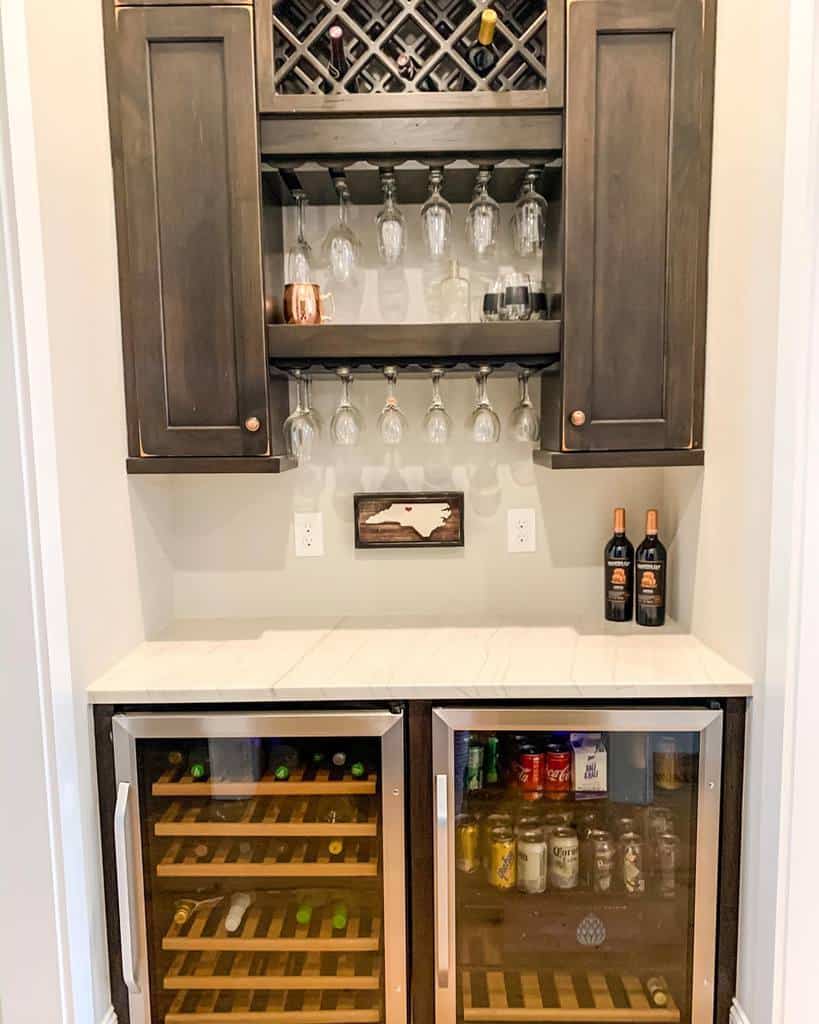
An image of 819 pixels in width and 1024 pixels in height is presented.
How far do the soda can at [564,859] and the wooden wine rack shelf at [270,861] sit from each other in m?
0.40

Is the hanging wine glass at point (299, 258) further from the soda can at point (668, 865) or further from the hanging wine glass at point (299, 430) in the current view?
the soda can at point (668, 865)

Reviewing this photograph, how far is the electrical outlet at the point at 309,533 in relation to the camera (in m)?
1.98

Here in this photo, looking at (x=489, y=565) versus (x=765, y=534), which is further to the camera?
(x=489, y=565)

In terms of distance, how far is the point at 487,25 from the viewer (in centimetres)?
147

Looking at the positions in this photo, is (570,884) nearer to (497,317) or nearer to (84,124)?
(497,317)

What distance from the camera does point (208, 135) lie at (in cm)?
153

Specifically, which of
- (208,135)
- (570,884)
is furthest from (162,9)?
(570,884)

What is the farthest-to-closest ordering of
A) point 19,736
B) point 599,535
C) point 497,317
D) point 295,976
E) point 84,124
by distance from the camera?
point 599,535 → point 497,317 → point 295,976 → point 84,124 → point 19,736

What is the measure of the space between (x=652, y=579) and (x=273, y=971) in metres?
1.30

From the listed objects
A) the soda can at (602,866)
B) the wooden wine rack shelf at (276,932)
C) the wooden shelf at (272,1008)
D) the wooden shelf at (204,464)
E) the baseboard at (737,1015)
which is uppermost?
the wooden shelf at (204,464)

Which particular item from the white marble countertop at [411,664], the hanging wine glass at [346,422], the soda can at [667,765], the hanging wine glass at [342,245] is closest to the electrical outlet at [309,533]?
the white marble countertop at [411,664]

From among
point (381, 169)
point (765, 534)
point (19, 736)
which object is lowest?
point (19, 736)

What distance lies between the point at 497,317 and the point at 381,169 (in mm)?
426

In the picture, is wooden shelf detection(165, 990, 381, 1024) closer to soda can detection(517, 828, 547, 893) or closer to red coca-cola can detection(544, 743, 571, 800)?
soda can detection(517, 828, 547, 893)
